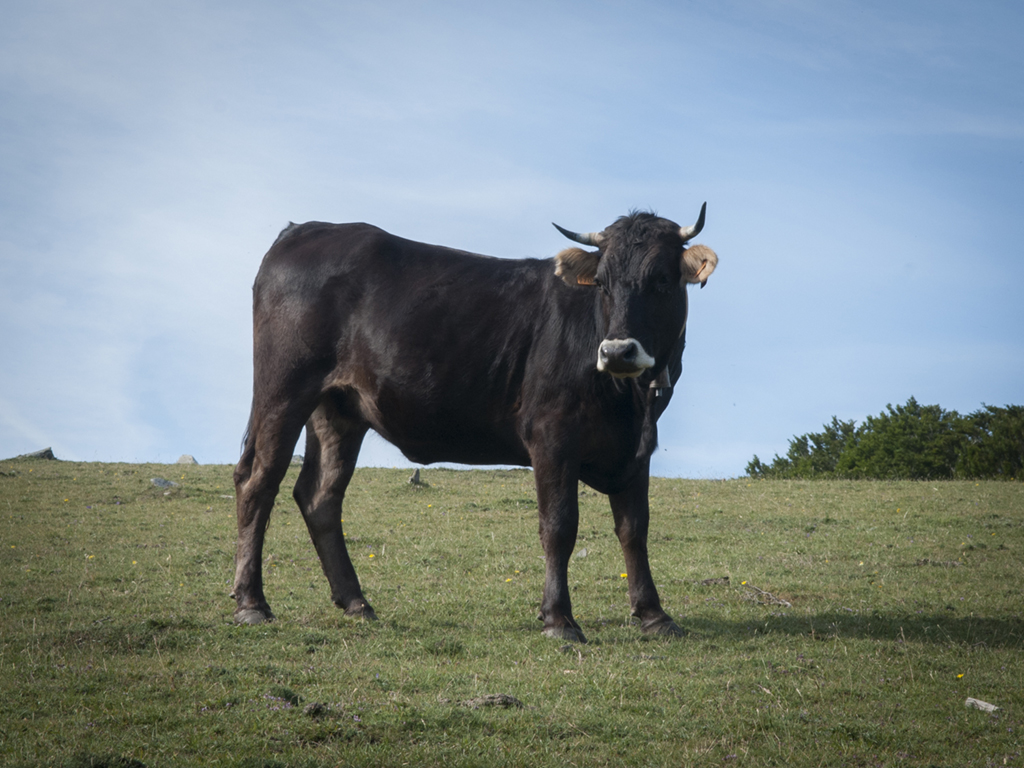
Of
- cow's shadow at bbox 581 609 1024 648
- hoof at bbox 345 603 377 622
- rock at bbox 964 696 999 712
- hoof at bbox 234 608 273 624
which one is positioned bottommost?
hoof at bbox 234 608 273 624

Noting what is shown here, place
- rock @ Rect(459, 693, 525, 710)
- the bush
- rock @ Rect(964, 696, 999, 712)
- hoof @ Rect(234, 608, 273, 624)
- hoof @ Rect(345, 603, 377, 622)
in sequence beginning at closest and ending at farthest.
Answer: rock @ Rect(459, 693, 525, 710)
rock @ Rect(964, 696, 999, 712)
hoof @ Rect(234, 608, 273, 624)
hoof @ Rect(345, 603, 377, 622)
the bush

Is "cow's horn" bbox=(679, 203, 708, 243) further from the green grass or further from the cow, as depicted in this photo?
the green grass

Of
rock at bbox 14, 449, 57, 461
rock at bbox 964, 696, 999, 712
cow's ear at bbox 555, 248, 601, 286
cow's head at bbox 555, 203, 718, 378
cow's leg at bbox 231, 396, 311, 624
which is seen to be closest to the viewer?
rock at bbox 964, 696, 999, 712

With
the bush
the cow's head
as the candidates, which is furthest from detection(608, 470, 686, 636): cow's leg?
the bush

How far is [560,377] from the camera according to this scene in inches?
320

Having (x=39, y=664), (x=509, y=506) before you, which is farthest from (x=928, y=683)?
(x=509, y=506)

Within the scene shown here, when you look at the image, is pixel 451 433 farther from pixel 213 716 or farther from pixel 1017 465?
pixel 1017 465

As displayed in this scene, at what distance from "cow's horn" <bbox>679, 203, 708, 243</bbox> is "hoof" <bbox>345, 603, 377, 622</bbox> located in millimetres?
4324

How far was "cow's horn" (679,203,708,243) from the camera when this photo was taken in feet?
26.0

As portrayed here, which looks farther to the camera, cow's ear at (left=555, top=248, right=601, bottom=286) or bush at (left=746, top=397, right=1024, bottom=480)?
bush at (left=746, top=397, right=1024, bottom=480)

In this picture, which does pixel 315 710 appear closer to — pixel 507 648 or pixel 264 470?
pixel 507 648

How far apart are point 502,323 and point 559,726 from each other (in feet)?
13.1

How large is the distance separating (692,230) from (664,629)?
10.9 feet

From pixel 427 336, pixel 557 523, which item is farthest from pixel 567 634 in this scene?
pixel 427 336
